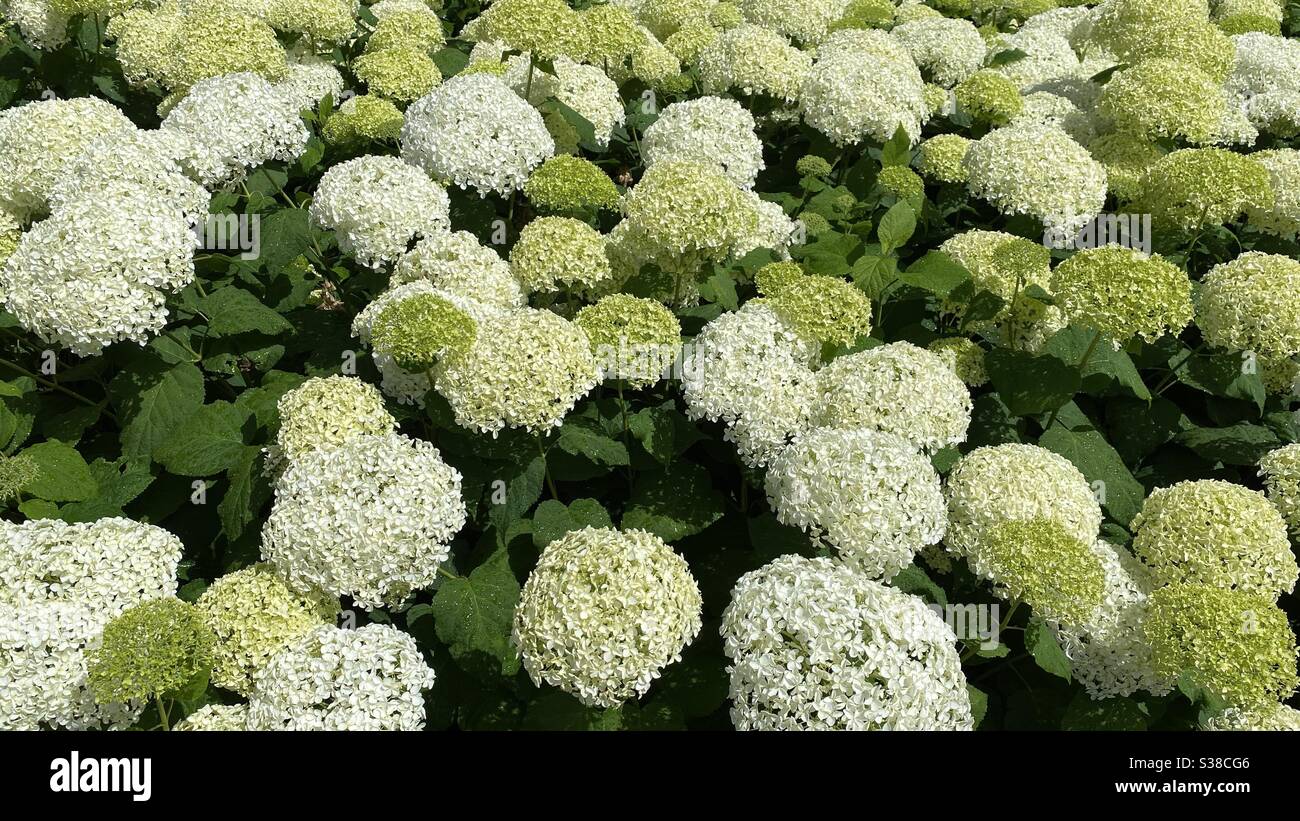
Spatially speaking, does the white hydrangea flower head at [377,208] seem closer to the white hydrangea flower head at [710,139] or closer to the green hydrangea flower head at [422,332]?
the green hydrangea flower head at [422,332]

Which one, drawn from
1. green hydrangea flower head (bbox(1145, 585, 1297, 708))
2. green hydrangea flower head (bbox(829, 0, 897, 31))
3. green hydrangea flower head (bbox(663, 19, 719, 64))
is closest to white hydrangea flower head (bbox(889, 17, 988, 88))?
green hydrangea flower head (bbox(829, 0, 897, 31))

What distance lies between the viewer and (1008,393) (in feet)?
16.9

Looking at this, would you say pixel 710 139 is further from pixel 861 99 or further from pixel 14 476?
pixel 14 476

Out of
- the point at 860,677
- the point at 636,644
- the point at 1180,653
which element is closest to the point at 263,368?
the point at 636,644

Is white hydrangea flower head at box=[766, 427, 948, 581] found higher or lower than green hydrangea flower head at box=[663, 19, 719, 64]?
lower

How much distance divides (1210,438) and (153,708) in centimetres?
583

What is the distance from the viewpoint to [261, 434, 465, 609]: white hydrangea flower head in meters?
4.02

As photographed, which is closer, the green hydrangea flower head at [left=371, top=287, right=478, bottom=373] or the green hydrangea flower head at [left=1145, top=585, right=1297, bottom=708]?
the green hydrangea flower head at [left=1145, top=585, right=1297, bottom=708]

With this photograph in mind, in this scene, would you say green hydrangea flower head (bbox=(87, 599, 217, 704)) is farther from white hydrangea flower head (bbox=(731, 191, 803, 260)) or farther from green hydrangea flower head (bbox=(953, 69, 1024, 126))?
green hydrangea flower head (bbox=(953, 69, 1024, 126))

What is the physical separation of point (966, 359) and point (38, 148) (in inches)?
237

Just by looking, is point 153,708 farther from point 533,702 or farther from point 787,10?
point 787,10

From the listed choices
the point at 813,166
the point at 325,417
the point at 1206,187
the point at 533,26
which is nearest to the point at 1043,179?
the point at 1206,187

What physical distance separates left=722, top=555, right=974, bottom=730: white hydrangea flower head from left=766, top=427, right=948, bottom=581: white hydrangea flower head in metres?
0.36
